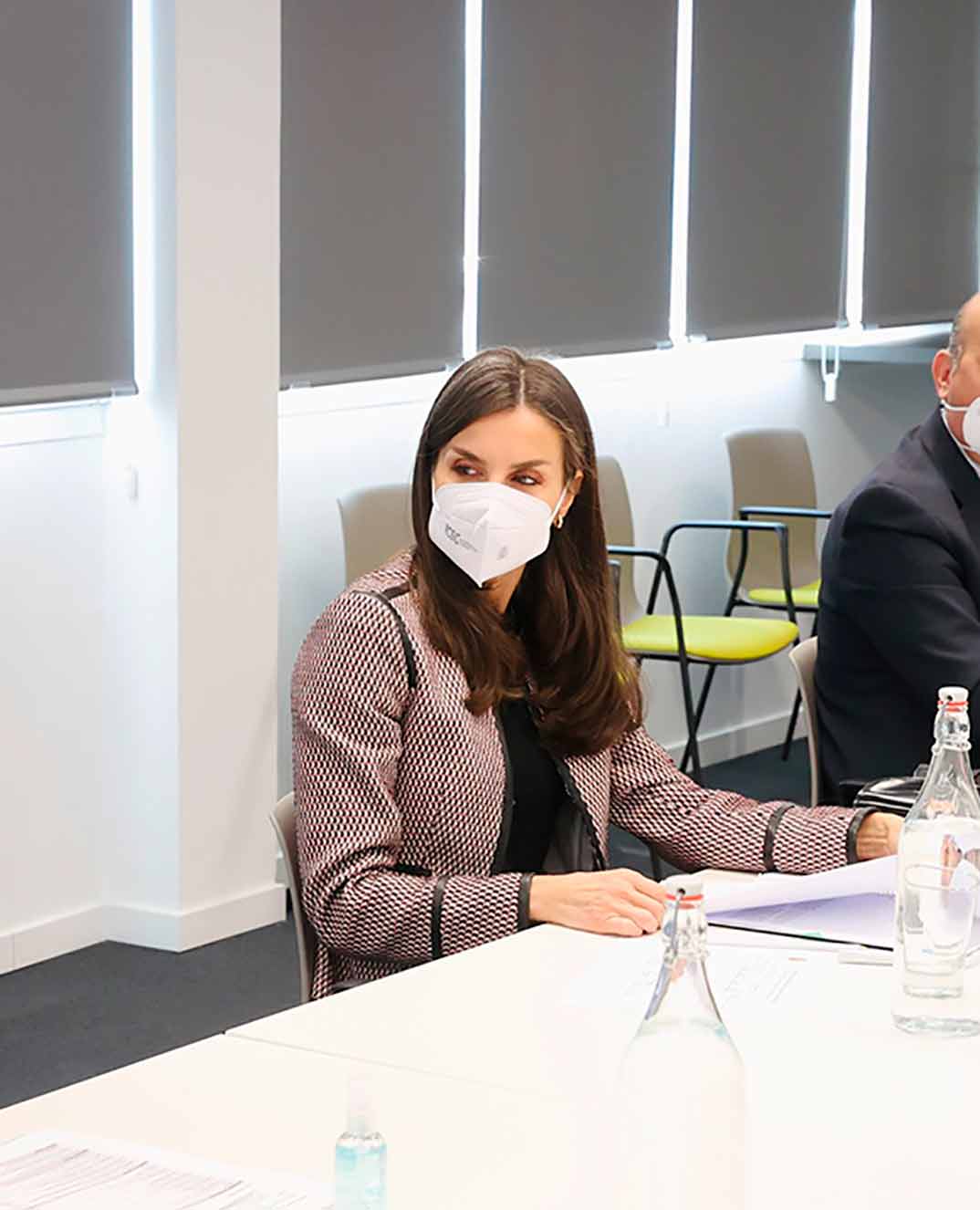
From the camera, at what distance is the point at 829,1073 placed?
177cm

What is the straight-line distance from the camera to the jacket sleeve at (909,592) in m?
3.10

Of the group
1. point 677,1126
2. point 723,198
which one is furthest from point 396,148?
point 677,1126

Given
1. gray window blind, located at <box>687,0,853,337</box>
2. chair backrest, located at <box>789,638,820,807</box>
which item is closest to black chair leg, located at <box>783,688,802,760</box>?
gray window blind, located at <box>687,0,853,337</box>

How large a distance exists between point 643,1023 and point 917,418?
6.51m

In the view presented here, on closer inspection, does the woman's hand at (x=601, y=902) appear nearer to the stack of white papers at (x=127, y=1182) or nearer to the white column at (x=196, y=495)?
the stack of white papers at (x=127, y=1182)

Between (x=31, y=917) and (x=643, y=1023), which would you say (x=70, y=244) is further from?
(x=643, y=1023)

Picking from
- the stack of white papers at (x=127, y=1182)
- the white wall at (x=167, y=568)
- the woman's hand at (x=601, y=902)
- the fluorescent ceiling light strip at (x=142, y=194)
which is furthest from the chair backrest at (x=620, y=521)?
the stack of white papers at (x=127, y=1182)

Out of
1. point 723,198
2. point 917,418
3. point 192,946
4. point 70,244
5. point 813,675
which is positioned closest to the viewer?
point 813,675

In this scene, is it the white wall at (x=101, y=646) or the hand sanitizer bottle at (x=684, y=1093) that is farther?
the white wall at (x=101, y=646)

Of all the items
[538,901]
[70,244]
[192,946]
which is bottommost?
[192,946]

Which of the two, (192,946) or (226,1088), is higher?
(226,1088)

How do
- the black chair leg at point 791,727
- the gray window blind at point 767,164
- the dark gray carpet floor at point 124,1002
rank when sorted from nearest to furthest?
the dark gray carpet floor at point 124,1002 < the gray window blind at point 767,164 < the black chair leg at point 791,727

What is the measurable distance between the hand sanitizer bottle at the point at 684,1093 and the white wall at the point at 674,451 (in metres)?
3.47

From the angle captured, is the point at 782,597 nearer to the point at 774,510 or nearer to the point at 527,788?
the point at 774,510
